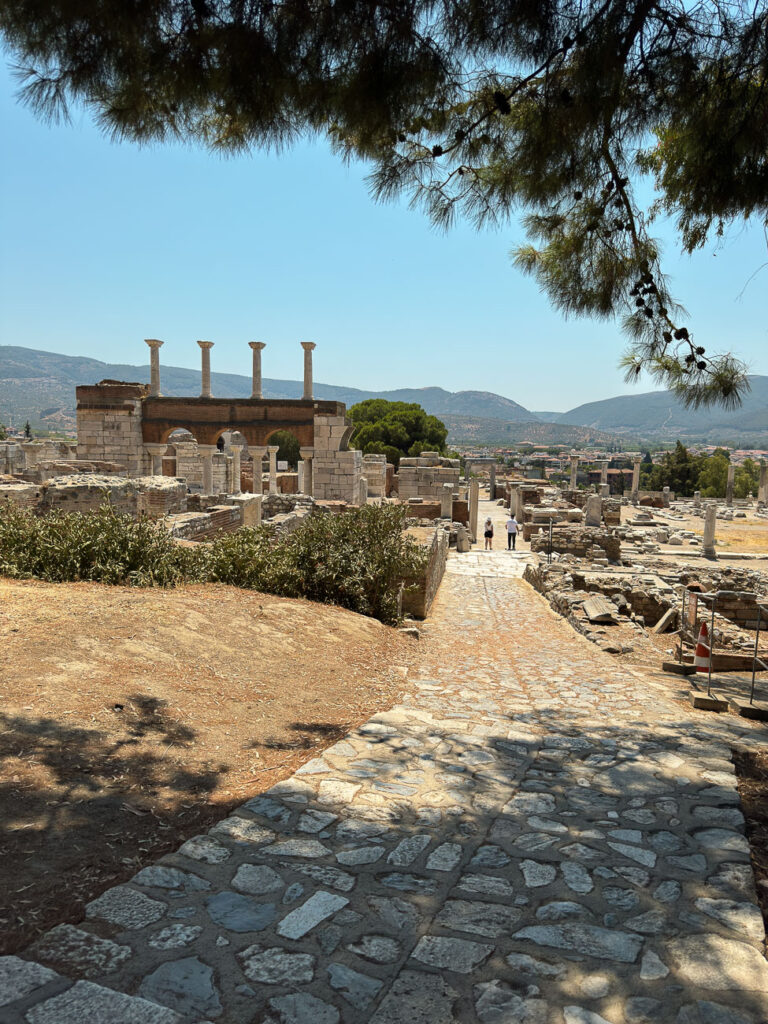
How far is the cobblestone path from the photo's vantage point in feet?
7.18

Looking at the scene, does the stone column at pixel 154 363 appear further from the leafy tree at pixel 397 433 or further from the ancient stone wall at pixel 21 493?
the leafy tree at pixel 397 433

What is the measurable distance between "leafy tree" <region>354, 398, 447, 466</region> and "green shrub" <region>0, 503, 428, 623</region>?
4085cm

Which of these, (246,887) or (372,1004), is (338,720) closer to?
(246,887)

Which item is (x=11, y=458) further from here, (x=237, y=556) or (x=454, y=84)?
(x=454, y=84)

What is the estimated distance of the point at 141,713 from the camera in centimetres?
466

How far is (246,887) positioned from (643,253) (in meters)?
5.34

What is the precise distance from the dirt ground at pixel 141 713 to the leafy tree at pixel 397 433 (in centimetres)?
4373

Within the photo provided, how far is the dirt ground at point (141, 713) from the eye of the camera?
2967mm

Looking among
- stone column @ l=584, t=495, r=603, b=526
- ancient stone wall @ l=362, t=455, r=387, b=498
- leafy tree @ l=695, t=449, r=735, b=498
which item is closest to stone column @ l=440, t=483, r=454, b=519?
stone column @ l=584, t=495, r=603, b=526

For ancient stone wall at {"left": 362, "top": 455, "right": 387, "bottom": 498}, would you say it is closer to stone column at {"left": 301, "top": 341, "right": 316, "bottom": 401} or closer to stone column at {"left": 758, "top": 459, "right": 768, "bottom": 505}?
stone column at {"left": 301, "top": 341, "right": 316, "bottom": 401}

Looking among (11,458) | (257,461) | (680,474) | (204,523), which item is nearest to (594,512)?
(257,461)

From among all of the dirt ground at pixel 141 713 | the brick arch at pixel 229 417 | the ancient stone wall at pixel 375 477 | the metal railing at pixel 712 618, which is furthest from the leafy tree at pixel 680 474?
the dirt ground at pixel 141 713

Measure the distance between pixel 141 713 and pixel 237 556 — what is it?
15.8 ft

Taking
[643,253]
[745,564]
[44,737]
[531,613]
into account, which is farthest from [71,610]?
[745,564]
